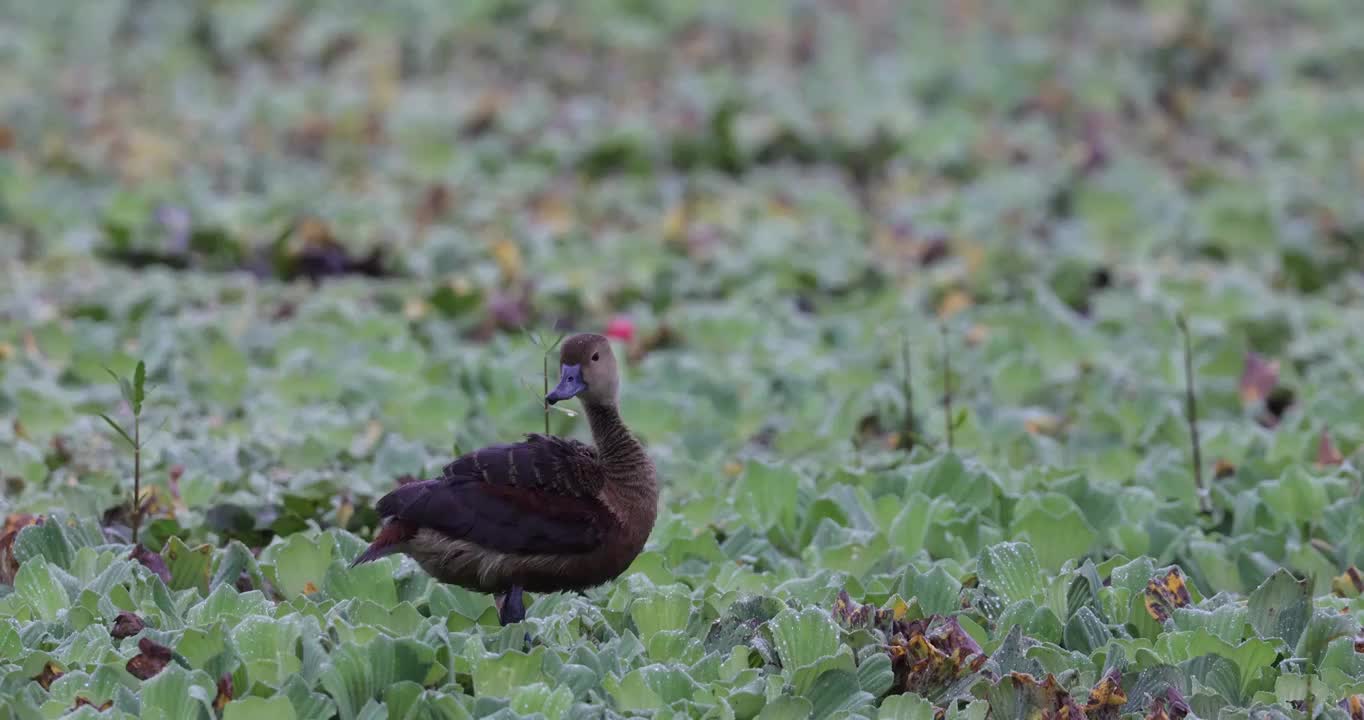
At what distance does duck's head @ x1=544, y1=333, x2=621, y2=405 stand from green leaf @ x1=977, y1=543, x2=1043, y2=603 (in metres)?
0.85

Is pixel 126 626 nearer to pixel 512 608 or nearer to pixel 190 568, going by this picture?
pixel 190 568

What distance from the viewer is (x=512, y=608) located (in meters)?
Result: 3.81

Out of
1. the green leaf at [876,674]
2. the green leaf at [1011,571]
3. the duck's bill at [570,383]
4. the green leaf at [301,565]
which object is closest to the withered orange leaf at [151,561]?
the green leaf at [301,565]

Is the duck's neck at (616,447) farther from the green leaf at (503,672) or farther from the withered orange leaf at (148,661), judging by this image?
the withered orange leaf at (148,661)

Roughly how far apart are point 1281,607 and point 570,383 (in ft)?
4.70

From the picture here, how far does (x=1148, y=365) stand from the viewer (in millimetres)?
6406

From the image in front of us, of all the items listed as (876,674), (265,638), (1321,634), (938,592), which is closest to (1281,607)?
(1321,634)

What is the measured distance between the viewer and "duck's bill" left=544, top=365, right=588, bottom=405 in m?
3.84

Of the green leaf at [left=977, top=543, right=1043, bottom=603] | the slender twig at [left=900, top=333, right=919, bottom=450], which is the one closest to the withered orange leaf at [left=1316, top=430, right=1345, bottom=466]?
the slender twig at [left=900, top=333, right=919, bottom=450]

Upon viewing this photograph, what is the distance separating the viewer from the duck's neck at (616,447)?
12.8ft

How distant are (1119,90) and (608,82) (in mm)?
2713

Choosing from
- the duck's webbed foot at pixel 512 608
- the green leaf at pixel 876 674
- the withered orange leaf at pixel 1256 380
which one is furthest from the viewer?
the withered orange leaf at pixel 1256 380

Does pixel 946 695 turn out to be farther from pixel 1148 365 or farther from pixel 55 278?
pixel 55 278

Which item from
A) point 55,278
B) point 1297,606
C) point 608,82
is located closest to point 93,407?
point 55,278
